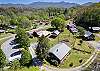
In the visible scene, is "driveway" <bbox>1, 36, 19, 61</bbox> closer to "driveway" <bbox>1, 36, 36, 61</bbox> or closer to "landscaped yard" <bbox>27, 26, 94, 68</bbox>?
"driveway" <bbox>1, 36, 36, 61</bbox>

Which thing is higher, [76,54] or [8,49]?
[8,49]

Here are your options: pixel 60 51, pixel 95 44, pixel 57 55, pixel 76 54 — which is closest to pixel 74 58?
pixel 76 54

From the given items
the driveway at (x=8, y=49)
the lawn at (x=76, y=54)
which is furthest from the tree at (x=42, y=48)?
the driveway at (x=8, y=49)

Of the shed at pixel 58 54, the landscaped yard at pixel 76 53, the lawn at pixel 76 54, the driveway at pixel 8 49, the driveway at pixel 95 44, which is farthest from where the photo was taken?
the driveway at pixel 95 44

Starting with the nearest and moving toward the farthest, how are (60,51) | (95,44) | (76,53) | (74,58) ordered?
(60,51) < (74,58) < (76,53) < (95,44)

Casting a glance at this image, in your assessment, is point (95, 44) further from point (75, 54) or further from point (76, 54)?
point (75, 54)

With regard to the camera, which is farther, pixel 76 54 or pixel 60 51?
pixel 76 54

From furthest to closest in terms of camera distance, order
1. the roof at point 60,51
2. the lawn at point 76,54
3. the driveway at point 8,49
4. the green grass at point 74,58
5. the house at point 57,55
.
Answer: the driveway at point 8,49, the lawn at point 76,54, the roof at point 60,51, the green grass at point 74,58, the house at point 57,55

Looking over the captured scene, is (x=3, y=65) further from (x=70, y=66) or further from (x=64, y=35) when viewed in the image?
(x=64, y=35)

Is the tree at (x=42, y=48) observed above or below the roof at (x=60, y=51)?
above

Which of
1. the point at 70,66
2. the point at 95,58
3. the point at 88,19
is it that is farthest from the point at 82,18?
the point at 70,66

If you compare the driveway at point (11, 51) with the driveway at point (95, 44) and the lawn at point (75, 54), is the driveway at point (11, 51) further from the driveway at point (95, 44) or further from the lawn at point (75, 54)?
the driveway at point (95, 44)
